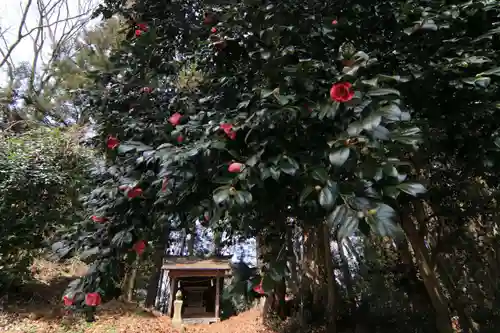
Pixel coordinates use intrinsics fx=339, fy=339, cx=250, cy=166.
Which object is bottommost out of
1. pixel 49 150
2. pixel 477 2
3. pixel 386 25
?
pixel 477 2

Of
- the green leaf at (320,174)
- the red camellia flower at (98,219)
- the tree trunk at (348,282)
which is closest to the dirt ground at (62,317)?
the tree trunk at (348,282)

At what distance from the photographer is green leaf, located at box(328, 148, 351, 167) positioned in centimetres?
79

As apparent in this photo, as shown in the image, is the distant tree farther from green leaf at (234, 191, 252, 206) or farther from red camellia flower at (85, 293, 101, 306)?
green leaf at (234, 191, 252, 206)

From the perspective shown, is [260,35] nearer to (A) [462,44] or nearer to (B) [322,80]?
(B) [322,80]

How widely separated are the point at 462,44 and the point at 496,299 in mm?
2774

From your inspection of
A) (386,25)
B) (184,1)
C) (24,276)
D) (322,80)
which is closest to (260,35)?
(322,80)

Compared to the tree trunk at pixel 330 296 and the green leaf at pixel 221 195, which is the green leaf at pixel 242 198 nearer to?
the green leaf at pixel 221 195

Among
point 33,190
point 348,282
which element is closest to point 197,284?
point 348,282

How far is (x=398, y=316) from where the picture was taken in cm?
388

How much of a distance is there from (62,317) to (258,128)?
4.72 metres

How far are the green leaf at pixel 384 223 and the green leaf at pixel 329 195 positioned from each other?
9 centimetres

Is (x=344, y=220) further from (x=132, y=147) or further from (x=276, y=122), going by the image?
(x=132, y=147)

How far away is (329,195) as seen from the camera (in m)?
0.81

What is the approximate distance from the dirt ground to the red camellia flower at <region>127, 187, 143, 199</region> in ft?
11.4
